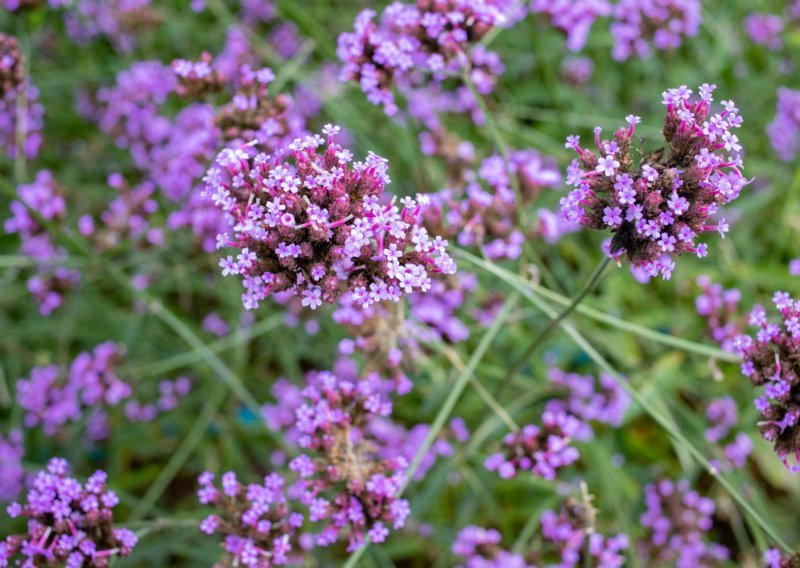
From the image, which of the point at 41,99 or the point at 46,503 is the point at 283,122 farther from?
the point at 41,99

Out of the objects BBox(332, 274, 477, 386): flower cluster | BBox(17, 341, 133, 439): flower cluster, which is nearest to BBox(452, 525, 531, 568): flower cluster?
BBox(332, 274, 477, 386): flower cluster

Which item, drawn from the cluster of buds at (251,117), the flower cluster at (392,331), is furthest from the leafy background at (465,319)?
the cluster of buds at (251,117)

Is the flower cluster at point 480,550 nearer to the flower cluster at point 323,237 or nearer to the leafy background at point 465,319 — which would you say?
the leafy background at point 465,319

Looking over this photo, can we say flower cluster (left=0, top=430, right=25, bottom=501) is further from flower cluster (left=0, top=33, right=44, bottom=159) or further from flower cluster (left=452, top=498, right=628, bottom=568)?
flower cluster (left=452, top=498, right=628, bottom=568)

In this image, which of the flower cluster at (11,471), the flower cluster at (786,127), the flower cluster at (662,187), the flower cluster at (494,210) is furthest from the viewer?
the flower cluster at (786,127)

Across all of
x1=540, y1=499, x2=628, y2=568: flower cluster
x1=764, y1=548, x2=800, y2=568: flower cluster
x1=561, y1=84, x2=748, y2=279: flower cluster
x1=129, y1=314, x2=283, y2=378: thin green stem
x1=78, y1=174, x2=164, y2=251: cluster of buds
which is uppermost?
x1=78, y1=174, x2=164, y2=251: cluster of buds

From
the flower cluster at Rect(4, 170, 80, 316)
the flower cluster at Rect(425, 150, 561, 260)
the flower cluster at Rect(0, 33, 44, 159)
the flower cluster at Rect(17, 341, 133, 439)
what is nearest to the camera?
the flower cluster at Rect(425, 150, 561, 260)
